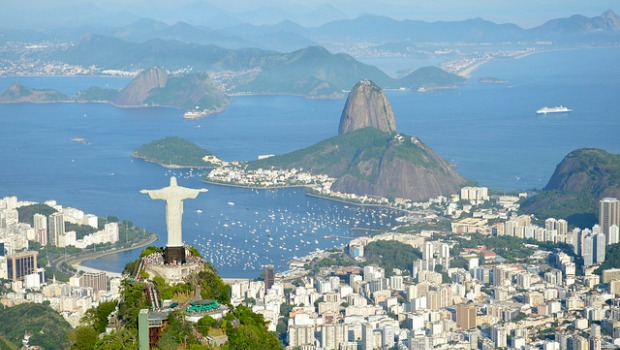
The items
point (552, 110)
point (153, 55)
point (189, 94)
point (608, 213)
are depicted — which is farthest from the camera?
point (153, 55)

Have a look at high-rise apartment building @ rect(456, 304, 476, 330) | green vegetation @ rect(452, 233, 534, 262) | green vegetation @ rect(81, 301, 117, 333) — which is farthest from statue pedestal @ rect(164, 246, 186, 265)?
green vegetation @ rect(452, 233, 534, 262)

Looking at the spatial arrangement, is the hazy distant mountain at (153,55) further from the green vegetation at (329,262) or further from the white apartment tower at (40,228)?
the green vegetation at (329,262)

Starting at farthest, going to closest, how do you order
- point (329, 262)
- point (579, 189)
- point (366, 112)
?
1. point (366, 112)
2. point (579, 189)
3. point (329, 262)

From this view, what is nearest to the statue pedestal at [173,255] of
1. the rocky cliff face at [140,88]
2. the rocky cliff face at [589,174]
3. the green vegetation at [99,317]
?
the green vegetation at [99,317]

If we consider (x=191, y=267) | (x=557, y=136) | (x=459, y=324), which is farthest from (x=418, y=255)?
(x=557, y=136)

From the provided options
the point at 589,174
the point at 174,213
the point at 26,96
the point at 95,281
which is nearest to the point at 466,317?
the point at 95,281

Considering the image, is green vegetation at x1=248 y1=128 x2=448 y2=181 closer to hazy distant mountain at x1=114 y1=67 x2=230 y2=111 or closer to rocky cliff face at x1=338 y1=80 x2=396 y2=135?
rocky cliff face at x1=338 y1=80 x2=396 y2=135

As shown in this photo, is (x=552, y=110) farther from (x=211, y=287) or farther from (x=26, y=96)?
(x=211, y=287)
